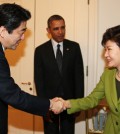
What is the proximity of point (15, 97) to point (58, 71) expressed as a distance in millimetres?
1258

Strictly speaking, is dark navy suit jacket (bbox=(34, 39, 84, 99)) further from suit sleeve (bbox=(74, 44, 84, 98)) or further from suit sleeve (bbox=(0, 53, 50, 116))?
suit sleeve (bbox=(0, 53, 50, 116))

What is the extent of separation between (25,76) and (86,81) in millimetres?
955

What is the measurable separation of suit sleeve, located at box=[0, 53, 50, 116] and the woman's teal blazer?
33 centimetres

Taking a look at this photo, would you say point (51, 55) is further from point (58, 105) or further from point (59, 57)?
point (58, 105)

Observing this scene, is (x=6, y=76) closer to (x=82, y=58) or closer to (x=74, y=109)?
(x=74, y=109)

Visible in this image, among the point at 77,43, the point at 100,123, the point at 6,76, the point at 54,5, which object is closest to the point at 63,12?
the point at 54,5

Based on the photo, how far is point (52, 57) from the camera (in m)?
3.54

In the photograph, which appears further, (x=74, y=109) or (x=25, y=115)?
(x=25, y=115)

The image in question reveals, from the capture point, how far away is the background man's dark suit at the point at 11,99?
218 cm

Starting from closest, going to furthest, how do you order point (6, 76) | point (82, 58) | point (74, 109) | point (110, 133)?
point (6, 76) → point (110, 133) → point (74, 109) → point (82, 58)

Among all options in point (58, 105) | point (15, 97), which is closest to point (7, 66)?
point (15, 97)

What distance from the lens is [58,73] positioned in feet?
11.5

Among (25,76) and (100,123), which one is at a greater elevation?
(25,76)

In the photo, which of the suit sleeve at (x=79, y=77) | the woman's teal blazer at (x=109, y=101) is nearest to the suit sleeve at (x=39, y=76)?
the suit sleeve at (x=79, y=77)
